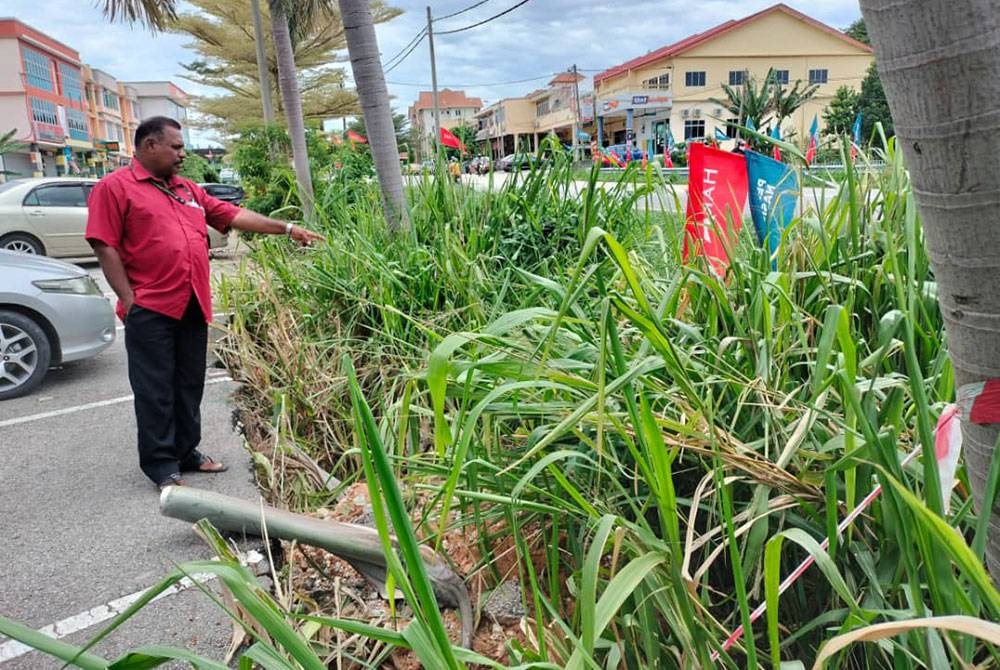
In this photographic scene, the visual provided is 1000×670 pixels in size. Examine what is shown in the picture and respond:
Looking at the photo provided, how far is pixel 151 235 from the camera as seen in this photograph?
11.0ft

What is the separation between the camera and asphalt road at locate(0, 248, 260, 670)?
231 centimetres

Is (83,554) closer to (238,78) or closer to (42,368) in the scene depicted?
(42,368)

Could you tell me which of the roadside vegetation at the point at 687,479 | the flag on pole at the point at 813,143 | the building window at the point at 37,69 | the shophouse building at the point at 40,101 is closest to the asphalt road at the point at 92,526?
the roadside vegetation at the point at 687,479

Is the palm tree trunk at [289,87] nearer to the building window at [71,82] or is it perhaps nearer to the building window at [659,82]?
the building window at [659,82]

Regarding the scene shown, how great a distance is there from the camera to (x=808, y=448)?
1574 millimetres

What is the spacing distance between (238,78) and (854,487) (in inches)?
1475

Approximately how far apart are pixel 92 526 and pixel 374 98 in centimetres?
338

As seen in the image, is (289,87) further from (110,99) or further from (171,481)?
(110,99)

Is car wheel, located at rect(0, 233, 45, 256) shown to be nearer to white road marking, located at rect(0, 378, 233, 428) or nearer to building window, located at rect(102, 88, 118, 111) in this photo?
white road marking, located at rect(0, 378, 233, 428)

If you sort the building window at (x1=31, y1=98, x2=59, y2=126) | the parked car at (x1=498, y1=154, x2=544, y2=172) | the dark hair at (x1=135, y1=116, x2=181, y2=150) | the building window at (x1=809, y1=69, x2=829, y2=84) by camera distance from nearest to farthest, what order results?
the dark hair at (x1=135, y1=116, x2=181, y2=150), the parked car at (x1=498, y1=154, x2=544, y2=172), the building window at (x1=31, y1=98, x2=59, y2=126), the building window at (x1=809, y1=69, x2=829, y2=84)

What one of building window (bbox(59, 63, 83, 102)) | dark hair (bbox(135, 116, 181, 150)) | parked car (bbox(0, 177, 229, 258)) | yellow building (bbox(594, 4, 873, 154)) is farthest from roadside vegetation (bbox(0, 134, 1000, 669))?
building window (bbox(59, 63, 83, 102))

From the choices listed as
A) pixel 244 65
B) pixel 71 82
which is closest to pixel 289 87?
pixel 244 65

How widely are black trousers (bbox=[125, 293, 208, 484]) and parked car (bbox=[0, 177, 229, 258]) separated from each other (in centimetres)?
913

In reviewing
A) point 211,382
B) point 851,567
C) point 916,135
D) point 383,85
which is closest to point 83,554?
point 211,382
